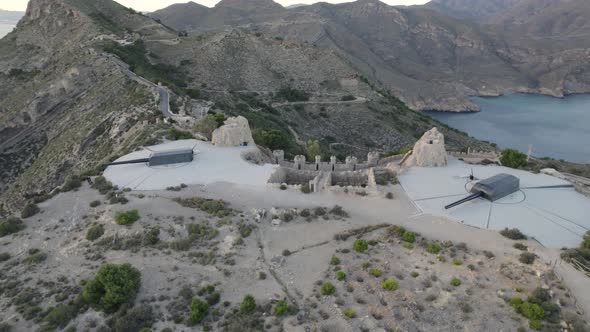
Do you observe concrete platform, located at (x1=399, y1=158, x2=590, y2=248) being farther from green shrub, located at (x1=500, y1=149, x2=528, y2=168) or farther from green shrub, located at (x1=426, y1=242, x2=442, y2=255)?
green shrub, located at (x1=426, y1=242, x2=442, y2=255)

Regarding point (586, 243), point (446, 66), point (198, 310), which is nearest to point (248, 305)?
point (198, 310)

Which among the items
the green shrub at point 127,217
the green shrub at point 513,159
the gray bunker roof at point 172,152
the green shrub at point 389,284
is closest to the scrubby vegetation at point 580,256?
the green shrub at point 389,284

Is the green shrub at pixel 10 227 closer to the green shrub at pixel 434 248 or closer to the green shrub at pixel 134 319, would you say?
the green shrub at pixel 134 319

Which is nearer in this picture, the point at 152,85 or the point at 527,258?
the point at 527,258

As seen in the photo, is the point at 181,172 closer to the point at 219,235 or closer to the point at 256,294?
the point at 219,235

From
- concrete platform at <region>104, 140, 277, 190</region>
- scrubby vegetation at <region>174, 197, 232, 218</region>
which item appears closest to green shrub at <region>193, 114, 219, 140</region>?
concrete platform at <region>104, 140, 277, 190</region>

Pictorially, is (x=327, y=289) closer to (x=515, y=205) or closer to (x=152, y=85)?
(x=515, y=205)

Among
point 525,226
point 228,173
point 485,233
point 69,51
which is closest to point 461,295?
point 485,233
